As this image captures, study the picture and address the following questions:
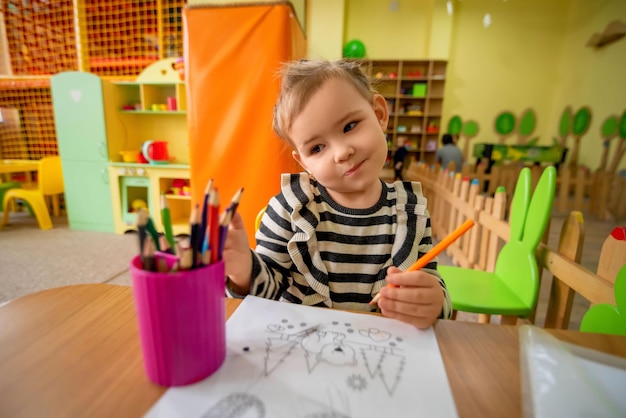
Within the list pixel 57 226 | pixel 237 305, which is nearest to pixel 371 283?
pixel 237 305

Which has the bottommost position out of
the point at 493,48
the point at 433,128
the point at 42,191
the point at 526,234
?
the point at 42,191

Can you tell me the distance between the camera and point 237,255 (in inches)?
17.8

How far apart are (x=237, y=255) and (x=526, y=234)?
80 cm

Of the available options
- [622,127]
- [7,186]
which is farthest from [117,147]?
[622,127]

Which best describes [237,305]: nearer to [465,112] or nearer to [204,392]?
[204,392]

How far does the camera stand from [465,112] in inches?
195

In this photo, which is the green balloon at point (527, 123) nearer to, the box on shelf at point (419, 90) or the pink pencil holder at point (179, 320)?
the box on shelf at point (419, 90)

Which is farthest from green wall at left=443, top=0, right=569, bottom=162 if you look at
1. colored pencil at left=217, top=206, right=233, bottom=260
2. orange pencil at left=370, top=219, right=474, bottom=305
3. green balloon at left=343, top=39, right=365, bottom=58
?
colored pencil at left=217, top=206, right=233, bottom=260

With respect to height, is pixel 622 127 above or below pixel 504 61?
below

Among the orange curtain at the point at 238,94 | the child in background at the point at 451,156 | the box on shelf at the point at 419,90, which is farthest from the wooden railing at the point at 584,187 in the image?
the orange curtain at the point at 238,94

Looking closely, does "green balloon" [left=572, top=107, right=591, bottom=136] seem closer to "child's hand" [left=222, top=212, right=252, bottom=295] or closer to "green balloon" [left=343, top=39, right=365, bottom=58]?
"green balloon" [left=343, top=39, right=365, bottom=58]

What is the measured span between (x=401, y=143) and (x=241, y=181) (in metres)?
3.92

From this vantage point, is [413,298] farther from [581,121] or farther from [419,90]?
[581,121]

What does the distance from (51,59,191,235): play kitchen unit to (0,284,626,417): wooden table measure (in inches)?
82.4
